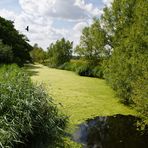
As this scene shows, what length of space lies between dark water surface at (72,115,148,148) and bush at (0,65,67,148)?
133cm

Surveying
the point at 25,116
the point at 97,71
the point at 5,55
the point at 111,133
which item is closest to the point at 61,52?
the point at 97,71

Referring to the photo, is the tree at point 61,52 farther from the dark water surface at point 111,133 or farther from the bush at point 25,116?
the bush at point 25,116

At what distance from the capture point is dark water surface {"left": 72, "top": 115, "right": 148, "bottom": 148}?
474 inches

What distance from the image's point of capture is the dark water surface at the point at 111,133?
474 inches

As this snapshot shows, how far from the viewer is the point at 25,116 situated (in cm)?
952

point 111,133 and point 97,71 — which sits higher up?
point 97,71

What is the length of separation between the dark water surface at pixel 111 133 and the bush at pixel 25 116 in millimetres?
1328

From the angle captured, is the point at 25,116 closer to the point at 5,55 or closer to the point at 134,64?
the point at 134,64

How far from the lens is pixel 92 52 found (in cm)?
4434

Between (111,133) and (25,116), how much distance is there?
5.26 meters

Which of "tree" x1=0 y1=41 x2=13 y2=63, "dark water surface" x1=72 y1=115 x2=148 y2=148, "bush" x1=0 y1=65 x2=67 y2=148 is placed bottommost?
"dark water surface" x1=72 y1=115 x2=148 y2=148

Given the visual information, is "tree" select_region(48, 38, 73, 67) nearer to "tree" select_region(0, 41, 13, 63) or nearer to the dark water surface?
"tree" select_region(0, 41, 13, 63)

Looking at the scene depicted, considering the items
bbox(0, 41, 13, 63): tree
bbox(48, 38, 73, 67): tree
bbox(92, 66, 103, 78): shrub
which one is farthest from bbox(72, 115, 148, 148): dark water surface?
bbox(48, 38, 73, 67): tree

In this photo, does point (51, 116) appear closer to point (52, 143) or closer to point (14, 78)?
point (52, 143)
